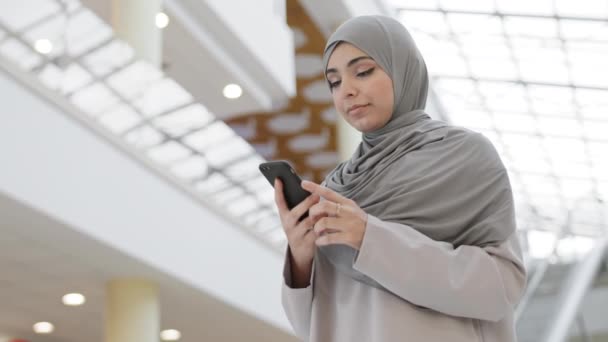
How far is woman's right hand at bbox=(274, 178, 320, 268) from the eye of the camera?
2223mm

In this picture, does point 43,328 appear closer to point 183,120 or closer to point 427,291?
point 183,120

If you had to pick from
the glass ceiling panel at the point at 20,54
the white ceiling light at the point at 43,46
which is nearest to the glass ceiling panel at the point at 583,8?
the white ceiling light at the point at 43,46

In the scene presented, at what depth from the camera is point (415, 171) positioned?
2316mm

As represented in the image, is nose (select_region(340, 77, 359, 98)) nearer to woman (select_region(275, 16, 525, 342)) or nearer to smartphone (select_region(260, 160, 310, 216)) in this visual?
woman (select_region(275, 16, 525, 342))

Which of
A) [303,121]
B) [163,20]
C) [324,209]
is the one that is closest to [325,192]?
[324,209]

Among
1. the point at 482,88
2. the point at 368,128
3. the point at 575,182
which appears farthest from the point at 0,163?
the point at 575,182

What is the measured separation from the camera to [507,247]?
224cm

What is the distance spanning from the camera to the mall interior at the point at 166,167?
1040cm

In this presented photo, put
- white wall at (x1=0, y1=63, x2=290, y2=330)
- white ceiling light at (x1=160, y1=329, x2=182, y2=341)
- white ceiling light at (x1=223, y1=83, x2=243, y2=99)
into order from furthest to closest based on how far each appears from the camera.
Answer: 1. white ceiling light at (x1=160, y1=329, x2=182, y2=341)
2. white ceiling light at (x1=223, y1=83, x2=243, y2=99)
3. white wall at (x1=0, y1=63, x2=290, y2=330)

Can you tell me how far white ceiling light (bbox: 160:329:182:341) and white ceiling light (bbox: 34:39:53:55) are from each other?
26.8 ft

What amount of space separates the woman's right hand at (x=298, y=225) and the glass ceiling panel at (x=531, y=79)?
2411cm

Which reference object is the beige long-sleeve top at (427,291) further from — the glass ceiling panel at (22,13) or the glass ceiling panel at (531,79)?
the glass ceiling panel at (531,79)

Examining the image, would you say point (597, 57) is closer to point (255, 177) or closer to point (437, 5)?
point (437, 5)

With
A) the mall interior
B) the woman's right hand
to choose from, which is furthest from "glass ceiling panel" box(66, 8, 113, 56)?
the woman's right hand
